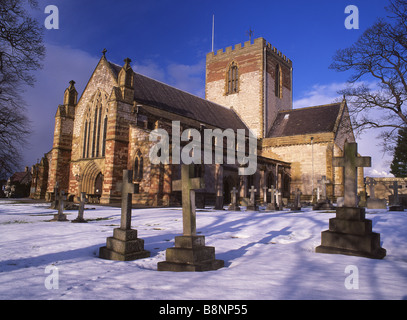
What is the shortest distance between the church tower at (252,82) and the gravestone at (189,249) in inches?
1225

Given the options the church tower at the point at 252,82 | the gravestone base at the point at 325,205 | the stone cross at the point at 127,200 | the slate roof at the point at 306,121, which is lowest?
the gravestone base at the point at 325,205

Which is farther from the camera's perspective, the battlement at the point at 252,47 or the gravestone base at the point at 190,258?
the battlement at the point at 252,47

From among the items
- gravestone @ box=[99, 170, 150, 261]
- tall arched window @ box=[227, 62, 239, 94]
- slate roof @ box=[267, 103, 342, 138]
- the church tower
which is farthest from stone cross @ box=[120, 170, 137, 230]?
tall arched window @ box=[227, 62, 239, 94]

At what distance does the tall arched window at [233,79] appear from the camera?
38844 millimetres

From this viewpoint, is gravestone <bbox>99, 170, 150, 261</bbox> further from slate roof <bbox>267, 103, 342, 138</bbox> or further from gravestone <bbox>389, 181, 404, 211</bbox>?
slate roof <bbox>267, 103, 342, 138</bbox>

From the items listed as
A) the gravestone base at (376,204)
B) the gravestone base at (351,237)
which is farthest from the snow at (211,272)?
the gravestone base at (376,204)

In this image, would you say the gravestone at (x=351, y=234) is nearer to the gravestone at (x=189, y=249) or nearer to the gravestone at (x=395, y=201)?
the gravestone at (x=189, y=249)

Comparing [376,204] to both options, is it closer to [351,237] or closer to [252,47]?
[351,237]

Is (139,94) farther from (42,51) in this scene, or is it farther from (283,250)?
(283,250)

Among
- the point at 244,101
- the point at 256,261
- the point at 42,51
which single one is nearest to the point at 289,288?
the point at 256,261

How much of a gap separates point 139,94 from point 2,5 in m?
12.1

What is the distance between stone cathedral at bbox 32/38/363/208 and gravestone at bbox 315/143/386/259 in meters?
6.45

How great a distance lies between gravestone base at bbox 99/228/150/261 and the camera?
5566 mm

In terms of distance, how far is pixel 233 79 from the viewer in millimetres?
39125
